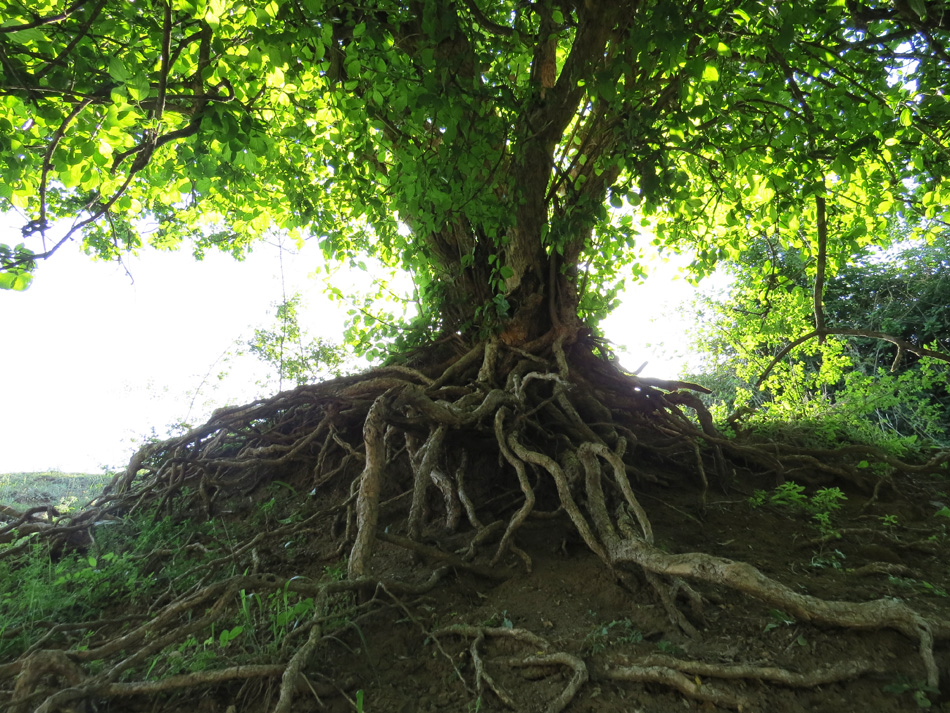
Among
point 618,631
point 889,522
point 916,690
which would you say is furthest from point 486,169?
point 889,522

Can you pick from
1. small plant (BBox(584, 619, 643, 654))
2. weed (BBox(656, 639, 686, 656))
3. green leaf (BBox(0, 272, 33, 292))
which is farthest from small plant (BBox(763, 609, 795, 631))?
green leaf (BBox(0, 272, 33, 292))

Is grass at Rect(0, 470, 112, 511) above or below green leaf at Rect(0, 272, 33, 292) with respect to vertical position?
below

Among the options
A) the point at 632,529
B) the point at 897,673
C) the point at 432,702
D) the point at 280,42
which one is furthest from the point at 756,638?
the point at 280,42

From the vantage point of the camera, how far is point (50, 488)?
298 inches

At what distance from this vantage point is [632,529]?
292 centimetres

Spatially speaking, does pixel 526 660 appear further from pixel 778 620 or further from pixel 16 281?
pixel 16 281

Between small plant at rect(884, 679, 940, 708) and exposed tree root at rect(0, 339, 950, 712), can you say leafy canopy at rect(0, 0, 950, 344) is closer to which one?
exposed tree root at rect(0, 339, 950, 712)

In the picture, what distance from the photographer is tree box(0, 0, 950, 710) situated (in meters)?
2.78

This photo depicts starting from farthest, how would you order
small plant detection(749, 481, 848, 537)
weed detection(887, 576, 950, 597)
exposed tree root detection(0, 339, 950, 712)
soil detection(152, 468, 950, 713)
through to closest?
small plant detection(749, 481, 848, 537), weed detection(887, 576, 950, 597), exposed tree root detection(0, 339, 950, 712), soil detection(152, 468, 950, 713)

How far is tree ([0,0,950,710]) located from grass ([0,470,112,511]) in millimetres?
2672

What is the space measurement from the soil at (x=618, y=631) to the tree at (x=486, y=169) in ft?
0.41

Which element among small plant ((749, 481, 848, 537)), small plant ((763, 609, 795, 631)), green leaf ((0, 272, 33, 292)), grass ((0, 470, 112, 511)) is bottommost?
small plant ((763, 609, 795, 631))

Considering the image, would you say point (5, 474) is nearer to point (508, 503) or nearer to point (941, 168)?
point (508, 503)

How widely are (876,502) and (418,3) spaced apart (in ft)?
18.4
